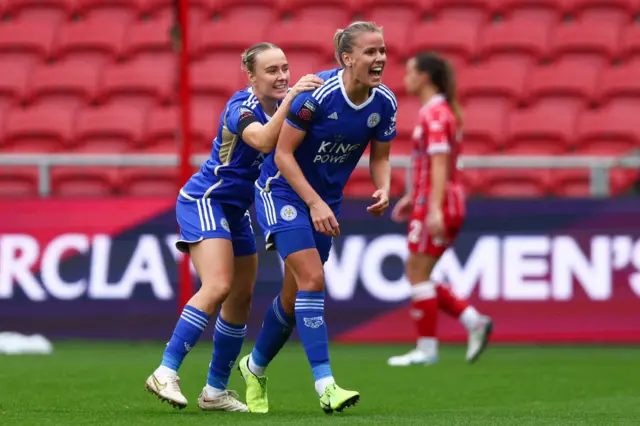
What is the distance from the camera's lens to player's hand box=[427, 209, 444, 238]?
9703mm

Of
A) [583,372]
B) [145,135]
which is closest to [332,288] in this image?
[583,372]

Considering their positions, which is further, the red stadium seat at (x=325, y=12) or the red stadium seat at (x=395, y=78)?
the red stadium seat at (x=325, y=12)

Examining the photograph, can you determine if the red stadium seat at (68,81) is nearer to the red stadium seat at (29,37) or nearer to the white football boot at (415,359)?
the red stadium seat at (29,37)

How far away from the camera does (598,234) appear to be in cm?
1127

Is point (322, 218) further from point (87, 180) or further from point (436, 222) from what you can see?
point (87, 180)

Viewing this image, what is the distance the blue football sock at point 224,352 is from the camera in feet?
23.1

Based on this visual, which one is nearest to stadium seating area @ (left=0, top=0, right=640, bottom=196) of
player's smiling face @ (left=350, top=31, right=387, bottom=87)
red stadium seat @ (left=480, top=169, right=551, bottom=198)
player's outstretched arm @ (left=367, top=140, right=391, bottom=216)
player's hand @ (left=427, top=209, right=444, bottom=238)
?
red stadium seat @ (left=480, top=169, right=551, bottom=198)

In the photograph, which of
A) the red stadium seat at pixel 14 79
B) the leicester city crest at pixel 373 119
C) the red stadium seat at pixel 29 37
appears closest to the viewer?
the leicester city crest at pixel 373 119

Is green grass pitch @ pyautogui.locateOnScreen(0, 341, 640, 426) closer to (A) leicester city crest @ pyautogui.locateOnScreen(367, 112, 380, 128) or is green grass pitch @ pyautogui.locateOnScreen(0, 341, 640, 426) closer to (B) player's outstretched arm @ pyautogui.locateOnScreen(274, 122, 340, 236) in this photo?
(B) player's outstretched arm @ pyautogui.locateOnScreen(274, 122, 340, 236)

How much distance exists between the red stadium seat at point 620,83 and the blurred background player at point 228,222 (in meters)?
8.08

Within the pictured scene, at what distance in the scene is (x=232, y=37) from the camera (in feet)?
51.1

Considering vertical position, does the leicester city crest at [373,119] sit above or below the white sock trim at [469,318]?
above

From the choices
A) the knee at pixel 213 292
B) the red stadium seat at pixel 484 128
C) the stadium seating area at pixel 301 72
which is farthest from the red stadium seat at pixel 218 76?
the knee at pixel 213 292

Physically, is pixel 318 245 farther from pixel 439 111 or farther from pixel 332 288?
pixel 332 288
